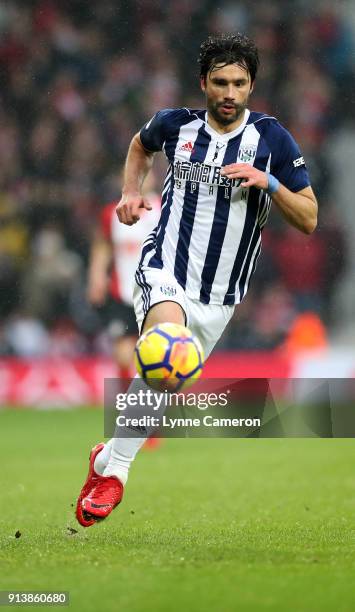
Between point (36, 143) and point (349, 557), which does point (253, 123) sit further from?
point (36, 143)

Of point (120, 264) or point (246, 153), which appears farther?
point (120, 264)

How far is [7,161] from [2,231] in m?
0.98

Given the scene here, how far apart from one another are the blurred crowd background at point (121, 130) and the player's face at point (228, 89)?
27.0 feet

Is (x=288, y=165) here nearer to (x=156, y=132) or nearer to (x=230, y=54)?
(x=230, y=54)

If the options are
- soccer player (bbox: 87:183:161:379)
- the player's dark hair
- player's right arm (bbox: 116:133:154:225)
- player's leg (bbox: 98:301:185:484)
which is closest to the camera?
the player's dark hair

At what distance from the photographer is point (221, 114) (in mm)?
5207

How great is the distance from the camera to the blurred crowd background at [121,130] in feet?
45.4

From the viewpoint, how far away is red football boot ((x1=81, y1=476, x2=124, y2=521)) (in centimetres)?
523

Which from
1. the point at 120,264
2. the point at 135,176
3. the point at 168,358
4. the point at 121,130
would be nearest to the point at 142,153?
the point at 135,176

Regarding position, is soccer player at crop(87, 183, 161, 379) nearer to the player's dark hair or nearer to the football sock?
the football sock

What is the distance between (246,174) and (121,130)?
9.72m

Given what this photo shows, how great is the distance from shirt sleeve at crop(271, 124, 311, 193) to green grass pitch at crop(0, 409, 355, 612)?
67.1 inches

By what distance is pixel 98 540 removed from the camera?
5.13m

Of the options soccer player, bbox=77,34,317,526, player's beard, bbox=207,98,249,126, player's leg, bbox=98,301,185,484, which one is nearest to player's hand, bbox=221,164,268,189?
soccer player, bbox=77,34,317,526
